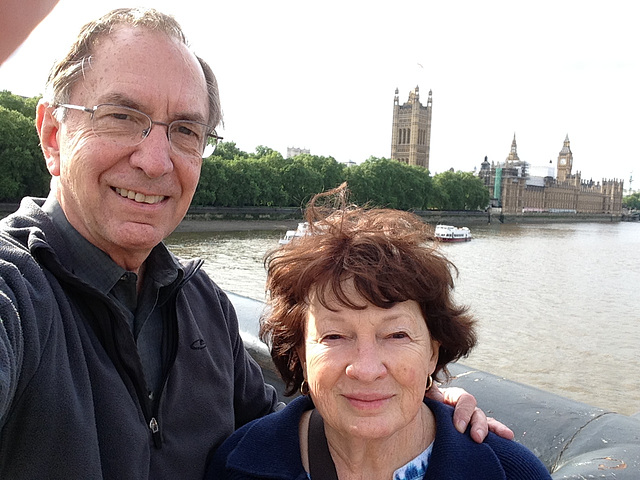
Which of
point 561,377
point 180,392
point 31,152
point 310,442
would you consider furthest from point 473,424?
point 31,152

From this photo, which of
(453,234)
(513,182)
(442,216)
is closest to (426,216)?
(442,216)

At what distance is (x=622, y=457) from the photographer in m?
1.32

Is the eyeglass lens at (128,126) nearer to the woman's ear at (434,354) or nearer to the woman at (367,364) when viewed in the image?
the woman at (367,364)

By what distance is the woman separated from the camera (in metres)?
1.34

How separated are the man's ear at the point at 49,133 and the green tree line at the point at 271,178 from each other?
14052mm

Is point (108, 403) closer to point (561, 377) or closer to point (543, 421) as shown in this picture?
point (543, 421)

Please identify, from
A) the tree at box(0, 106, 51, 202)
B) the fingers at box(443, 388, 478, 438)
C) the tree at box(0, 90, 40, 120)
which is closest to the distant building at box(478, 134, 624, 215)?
the tree at box(0, 90, 40, 120)

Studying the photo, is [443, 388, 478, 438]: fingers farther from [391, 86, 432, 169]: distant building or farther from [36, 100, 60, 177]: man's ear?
[391, 86, 432, 169]: distant building

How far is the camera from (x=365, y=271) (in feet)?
4.46

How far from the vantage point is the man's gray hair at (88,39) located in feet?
4.54

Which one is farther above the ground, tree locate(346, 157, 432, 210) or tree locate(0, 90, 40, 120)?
tree locate(0, 90, 40, 120)

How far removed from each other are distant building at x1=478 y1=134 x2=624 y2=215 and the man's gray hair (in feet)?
246

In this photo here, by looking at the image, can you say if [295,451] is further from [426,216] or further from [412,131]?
[412,131]

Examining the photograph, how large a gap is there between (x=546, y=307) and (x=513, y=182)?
71.2m
